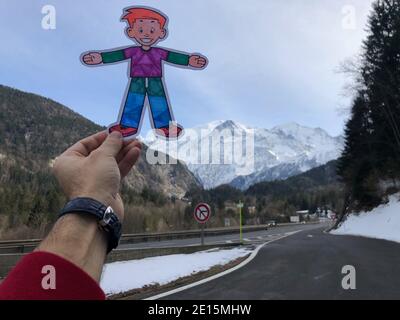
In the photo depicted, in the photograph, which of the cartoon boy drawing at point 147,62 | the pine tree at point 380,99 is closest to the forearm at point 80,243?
the cartoon boy drawing at point 147,62

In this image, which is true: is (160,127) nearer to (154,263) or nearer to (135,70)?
(135,70)

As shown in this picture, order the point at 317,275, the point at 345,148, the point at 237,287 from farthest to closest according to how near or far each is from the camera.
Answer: the point at 345,148, the point at 317,275, the point at 237,287

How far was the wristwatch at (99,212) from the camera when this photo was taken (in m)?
1.51

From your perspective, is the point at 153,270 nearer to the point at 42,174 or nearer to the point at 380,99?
the point at 42,174

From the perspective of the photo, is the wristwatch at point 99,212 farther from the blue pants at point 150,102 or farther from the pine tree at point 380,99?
the pine tree at point 380,99

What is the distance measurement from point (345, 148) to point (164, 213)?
83.2 ft

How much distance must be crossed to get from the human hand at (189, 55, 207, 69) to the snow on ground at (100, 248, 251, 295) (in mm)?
6383

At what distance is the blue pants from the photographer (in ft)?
7.88

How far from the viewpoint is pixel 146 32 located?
2.49 metres

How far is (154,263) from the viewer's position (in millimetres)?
13547

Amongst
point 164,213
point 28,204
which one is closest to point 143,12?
point 28,204

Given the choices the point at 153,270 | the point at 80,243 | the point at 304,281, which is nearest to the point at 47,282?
the point at 80,243

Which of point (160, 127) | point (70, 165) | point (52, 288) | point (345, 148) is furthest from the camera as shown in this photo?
point (345, 148)

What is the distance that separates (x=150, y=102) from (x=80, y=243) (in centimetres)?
119
